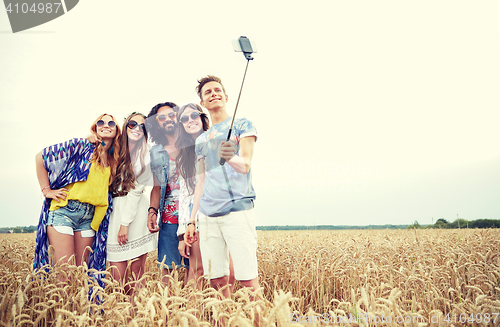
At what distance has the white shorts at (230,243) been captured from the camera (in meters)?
2.76

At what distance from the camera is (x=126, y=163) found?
12.6 feet

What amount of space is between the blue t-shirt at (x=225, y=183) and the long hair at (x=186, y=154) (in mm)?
806

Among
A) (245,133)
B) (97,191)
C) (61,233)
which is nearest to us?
(245,133)

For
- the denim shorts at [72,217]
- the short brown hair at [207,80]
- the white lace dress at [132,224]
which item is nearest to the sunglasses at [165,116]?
the white lace dress at [132,224]

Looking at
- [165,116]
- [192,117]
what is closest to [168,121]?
[165,116]

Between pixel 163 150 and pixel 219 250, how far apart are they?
5.58 feet

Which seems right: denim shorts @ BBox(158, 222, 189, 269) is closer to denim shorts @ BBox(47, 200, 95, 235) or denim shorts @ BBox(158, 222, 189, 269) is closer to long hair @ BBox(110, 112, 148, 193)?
long hair @ BBox(110, 112, 148, 193)

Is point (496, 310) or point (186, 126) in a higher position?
point (186, 126)

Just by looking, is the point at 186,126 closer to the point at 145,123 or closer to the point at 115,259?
the point at 145,123

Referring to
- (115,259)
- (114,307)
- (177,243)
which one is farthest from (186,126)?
(114,307)

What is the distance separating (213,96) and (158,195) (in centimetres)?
160

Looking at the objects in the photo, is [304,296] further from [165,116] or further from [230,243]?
[165,116]

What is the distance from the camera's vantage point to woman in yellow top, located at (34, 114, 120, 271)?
132 inches

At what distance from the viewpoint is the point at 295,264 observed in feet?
13.6
